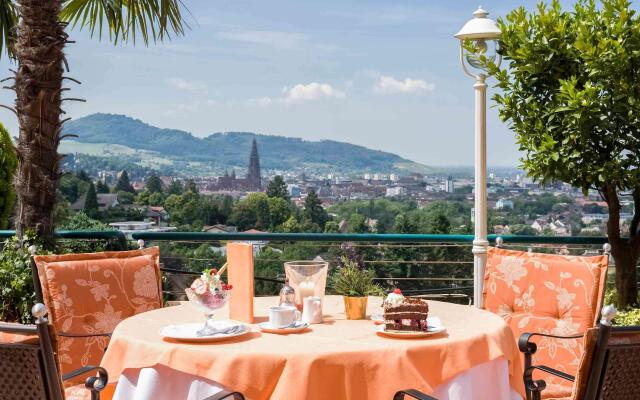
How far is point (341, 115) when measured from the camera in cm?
4969

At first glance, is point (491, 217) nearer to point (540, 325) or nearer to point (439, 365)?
point (540, 325)

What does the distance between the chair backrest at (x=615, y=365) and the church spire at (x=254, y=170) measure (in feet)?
94.2

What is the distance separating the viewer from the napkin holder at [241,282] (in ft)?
9.00

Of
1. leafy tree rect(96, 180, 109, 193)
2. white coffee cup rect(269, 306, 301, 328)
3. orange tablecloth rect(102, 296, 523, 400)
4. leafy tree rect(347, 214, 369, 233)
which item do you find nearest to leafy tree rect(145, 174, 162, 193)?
leafy tree rect(96, 180, 109, 193)

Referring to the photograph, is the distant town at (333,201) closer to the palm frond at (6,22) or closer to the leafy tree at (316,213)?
the leafy tree at (316,213)

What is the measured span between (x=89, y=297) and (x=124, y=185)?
24149 millimetres

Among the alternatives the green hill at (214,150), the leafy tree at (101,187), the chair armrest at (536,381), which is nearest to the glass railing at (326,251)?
the chair armrest at (536,381)

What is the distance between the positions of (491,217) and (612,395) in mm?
7579

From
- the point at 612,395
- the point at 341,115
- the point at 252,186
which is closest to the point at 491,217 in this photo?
the point at 612,395

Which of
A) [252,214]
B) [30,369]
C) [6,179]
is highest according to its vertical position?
[6,179]

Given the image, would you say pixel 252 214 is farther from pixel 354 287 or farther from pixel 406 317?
pixel 406 317

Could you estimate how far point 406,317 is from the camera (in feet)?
8.20

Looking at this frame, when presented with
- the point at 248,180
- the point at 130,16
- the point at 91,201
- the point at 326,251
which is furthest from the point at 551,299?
the point at 248,180

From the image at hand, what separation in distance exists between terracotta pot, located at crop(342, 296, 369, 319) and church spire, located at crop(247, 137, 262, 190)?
2792 centimetres
